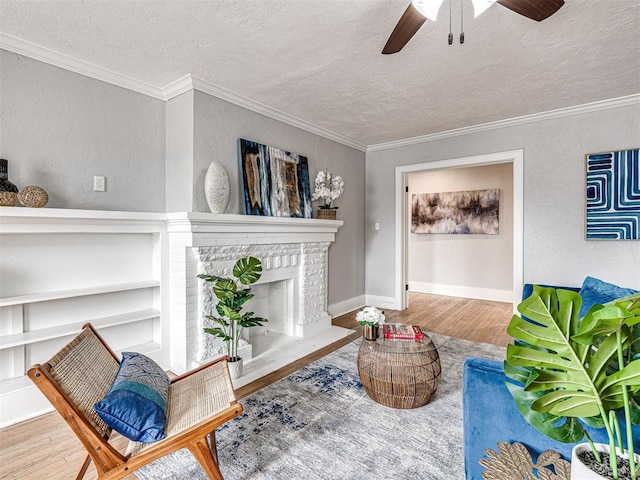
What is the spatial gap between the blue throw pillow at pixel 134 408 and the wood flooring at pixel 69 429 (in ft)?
1.82

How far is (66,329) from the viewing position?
2.27 metres

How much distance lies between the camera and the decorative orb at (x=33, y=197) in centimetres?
202

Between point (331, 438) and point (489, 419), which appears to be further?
point (331, 438)

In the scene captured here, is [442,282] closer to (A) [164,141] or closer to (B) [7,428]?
(A) [164,141]

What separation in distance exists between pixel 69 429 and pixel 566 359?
8.67 ft

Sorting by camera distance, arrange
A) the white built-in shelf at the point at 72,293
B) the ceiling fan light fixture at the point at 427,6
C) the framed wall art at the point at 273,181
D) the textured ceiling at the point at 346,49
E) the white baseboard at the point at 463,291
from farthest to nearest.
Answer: the white baseboard at the point at 463,291 → the framed wall art at the point at 273,181 → the white built-in shelf at the point at 72,293 → the textured ceiling at the point at 346,49 → the ceiling fan light fixture at the point at 427,6

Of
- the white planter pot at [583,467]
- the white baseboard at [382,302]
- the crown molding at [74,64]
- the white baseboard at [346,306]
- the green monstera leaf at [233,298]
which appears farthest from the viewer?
the white baseboard at [382,302]

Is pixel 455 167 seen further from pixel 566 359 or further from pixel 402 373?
pixel 566 359

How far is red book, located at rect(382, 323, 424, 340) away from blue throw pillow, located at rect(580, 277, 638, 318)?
971mm

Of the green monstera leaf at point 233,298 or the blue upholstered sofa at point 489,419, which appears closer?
the blue upholstered sofa at point 489,419

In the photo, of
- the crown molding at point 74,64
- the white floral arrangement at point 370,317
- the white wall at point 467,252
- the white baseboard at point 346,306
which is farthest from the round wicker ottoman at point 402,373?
the white wall at point 467,252

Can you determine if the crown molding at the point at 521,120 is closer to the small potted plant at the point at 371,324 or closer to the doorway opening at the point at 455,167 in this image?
the doorway opening at the point at 455,167

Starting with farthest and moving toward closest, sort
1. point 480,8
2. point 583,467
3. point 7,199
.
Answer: point 7,199 < point 480,8 < point 583,467

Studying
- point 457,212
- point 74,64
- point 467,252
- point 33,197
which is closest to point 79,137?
point 74,64
